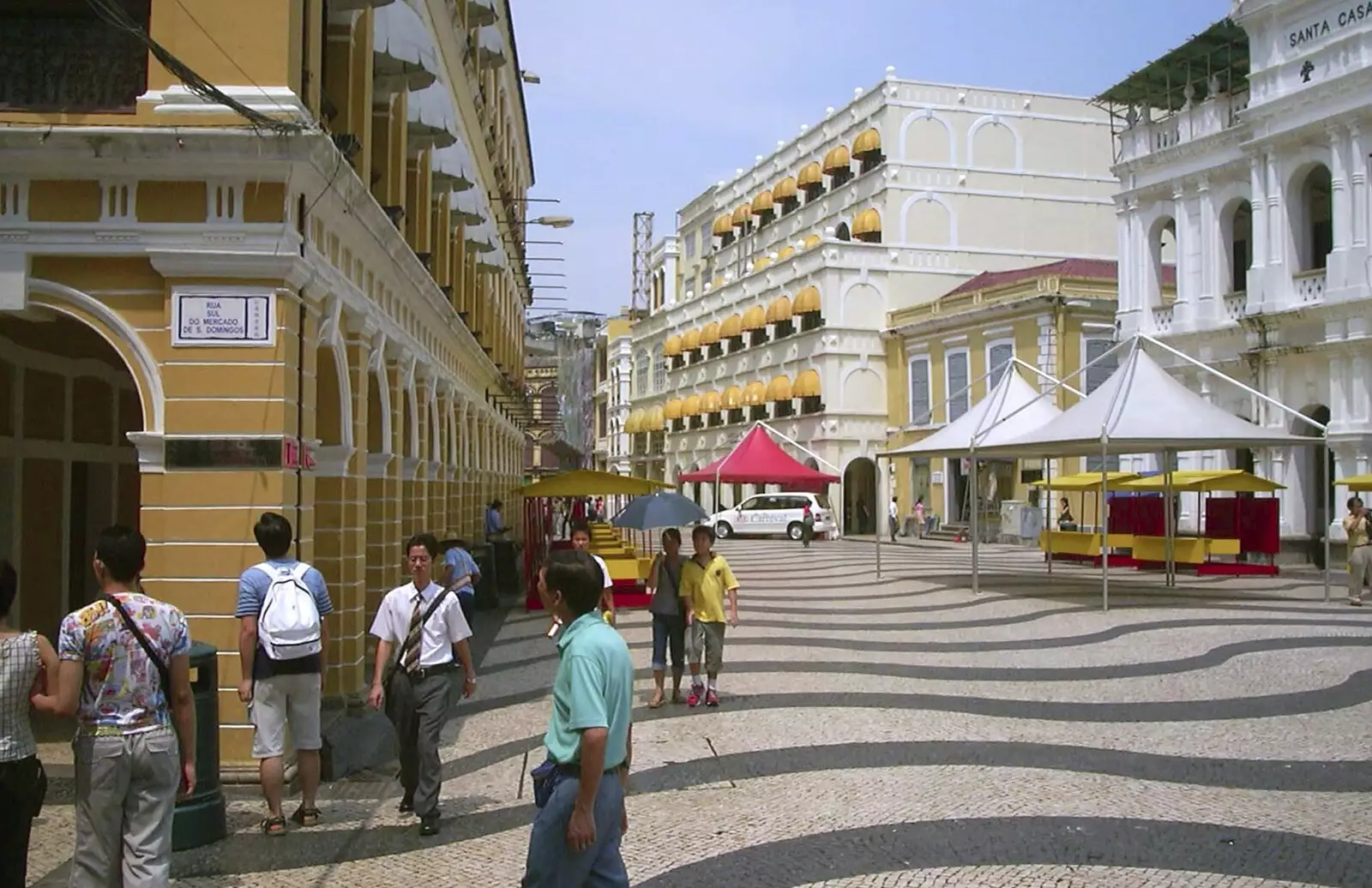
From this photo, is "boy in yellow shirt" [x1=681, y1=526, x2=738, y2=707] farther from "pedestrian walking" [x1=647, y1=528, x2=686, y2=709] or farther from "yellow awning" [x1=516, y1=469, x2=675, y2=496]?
"yellow awning" [x1=516, y1=469, x2=675, y2=496]

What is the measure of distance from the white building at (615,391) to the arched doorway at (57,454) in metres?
56.6

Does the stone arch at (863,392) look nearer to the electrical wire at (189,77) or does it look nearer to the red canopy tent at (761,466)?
the red canopy tent at (761,466)

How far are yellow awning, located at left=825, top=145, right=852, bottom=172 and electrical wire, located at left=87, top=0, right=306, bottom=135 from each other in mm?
41959

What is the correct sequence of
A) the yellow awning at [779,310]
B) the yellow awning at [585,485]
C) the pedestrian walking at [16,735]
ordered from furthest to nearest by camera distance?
the yellow awning at [779,310]
the yellow awning at [585,485]
the pedestrian walking at [16,735]

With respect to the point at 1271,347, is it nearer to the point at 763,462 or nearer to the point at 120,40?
the point at 763,462

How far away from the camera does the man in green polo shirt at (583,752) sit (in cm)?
407

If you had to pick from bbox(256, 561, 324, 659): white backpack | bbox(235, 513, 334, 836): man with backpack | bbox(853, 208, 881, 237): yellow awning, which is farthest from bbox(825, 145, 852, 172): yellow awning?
bbox(256, 561, 324, 659): white backpack

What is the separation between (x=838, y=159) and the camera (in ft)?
159

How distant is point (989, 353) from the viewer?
39312 millimetres

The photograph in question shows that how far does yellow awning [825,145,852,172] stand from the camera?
4812 cm

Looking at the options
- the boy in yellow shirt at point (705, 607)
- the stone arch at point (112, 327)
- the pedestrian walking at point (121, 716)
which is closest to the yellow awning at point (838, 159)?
the boy in yellow shirt at point (705, 607)

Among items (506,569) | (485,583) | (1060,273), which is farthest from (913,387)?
(485,583)

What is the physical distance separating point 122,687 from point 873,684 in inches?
308

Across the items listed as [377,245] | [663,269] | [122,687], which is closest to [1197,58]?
→ [377,245]
